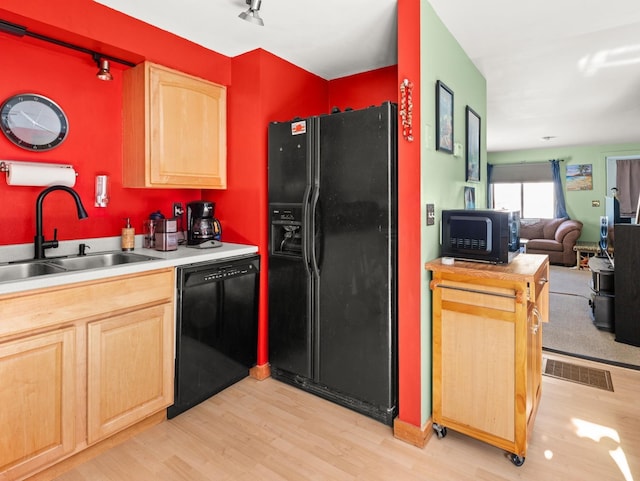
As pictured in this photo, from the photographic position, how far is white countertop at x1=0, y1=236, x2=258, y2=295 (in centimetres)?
160

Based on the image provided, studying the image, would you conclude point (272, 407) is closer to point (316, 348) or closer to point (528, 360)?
point (316, 348)

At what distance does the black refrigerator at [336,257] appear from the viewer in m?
2.12

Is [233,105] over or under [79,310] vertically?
over

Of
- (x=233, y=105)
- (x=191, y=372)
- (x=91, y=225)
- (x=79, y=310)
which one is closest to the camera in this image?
(x=79, y=310)

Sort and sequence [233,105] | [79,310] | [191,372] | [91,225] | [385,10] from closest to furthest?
[79,310] → [385,10] → [191,372] → [91,225] → [233,105]

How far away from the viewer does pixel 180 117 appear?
249 cm

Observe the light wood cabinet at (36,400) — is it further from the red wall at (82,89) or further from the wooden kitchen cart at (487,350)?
the wooden kitchen cart at (487,350)

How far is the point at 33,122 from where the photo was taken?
2098mm

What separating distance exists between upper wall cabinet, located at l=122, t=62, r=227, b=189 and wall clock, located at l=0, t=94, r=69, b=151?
15.3 inches

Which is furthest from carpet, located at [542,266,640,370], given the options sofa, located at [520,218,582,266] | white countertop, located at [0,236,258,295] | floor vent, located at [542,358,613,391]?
white countertop, located at [0,236,258,295]

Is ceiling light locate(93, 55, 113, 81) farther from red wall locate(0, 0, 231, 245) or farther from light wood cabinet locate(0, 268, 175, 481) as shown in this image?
light wood cabinet locate(0, 268, 175, 481)

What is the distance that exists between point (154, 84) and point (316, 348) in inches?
77.6

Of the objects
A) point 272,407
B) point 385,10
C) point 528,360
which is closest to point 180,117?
point 385,10

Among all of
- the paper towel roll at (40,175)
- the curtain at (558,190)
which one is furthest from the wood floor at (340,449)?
the curtain at (558,190)
